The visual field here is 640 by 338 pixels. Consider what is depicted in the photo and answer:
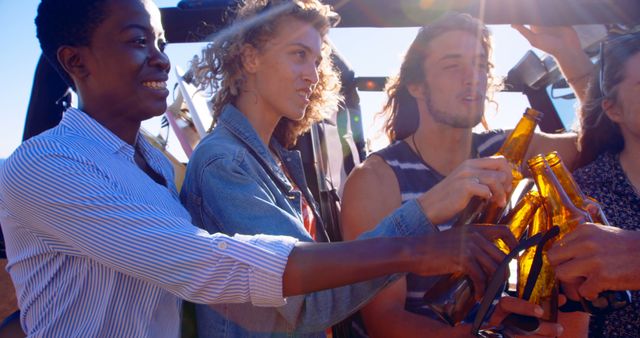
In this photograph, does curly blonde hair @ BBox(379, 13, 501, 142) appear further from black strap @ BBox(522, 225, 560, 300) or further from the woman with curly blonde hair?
black strap @ BBox(522, 225, 560, 300)

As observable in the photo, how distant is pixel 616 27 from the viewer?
7.66 feet

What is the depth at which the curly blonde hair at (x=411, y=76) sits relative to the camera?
241 centimetres

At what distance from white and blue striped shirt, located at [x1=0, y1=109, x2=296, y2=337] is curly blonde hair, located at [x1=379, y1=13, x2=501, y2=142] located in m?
1.49

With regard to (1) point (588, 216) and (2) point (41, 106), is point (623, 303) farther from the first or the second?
(2) point (41, 106)

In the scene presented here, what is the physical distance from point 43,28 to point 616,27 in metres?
2.10

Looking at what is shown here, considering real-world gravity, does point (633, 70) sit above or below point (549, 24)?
below

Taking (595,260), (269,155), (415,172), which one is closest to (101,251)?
(269,155)

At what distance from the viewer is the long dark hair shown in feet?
6.89

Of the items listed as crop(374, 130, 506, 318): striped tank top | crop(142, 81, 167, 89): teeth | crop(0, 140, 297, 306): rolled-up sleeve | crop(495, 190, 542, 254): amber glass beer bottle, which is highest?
crop(142, 81, 167, 89): teeth

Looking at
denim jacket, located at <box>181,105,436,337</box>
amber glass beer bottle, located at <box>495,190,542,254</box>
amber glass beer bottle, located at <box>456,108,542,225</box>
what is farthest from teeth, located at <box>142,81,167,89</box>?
amber glass beer bottle, located at <box>495,190,542,254</box>

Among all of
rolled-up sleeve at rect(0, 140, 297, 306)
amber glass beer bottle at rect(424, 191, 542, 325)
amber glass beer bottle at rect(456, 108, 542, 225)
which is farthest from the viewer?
amber glass beer bottle at rect(456, 108, 542, 225)

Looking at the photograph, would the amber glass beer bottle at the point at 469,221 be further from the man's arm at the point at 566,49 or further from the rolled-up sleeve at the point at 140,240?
the man's arm at the point at 566,49

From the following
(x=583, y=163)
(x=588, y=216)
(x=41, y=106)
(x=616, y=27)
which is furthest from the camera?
(x=616, y=27)

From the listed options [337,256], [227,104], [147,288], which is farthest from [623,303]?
[227,104]
